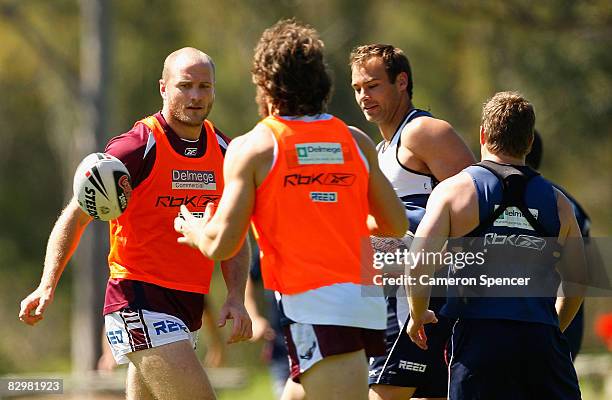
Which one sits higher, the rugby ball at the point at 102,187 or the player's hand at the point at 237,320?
the rugby ball at the point at 102,187

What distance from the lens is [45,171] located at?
3072 cm

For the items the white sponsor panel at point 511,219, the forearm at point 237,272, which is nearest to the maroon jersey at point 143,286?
the forearm at point 237,272

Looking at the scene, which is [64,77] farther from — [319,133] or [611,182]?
[319,133]

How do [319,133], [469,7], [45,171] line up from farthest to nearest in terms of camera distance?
[45,171], [469,7], [319,133]

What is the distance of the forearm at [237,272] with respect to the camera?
600 centimetres

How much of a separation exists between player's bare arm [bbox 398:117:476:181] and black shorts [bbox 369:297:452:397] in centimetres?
75

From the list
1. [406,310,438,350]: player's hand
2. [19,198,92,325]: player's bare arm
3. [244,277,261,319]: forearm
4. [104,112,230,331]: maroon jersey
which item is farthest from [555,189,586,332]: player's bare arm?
[244,277,261,319]: forearm

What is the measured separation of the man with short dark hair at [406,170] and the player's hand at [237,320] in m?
0.91

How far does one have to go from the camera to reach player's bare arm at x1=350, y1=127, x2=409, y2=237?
486 centimetres

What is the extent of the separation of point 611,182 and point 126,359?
1852 cm

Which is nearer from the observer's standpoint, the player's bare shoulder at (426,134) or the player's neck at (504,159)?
the player's neck at (504,159)

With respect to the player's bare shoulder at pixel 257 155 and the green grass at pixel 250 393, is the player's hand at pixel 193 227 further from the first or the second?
the green grass at pixel 250 393

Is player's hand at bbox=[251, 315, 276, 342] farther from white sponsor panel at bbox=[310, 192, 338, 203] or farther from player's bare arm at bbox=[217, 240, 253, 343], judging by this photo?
white sponsor panel at bbox=[310, 192, 338, 203]

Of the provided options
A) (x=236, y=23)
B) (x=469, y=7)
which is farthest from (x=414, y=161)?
(x=236, y=23)
